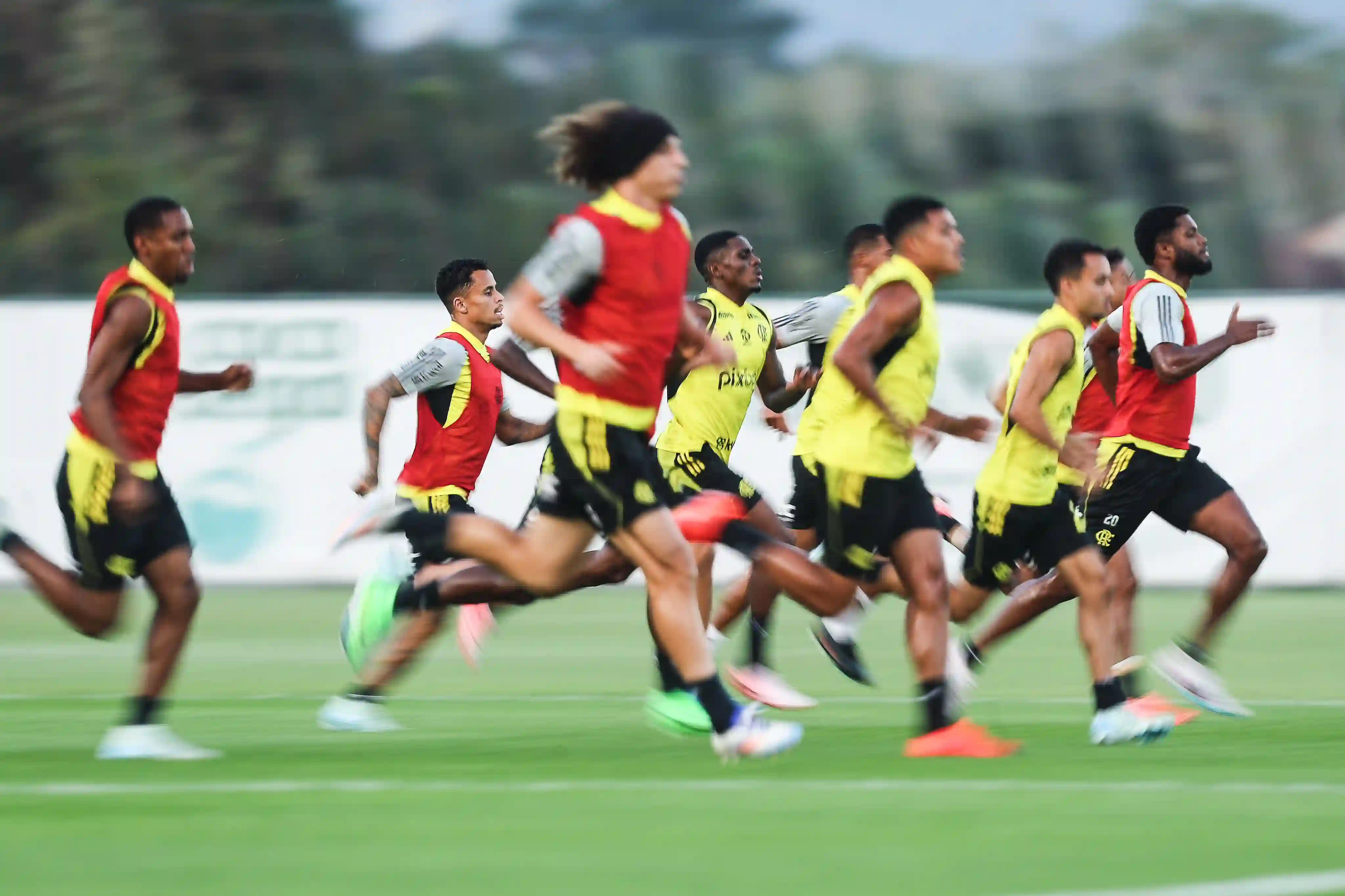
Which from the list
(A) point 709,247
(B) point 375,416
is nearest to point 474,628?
(B) point 375,416

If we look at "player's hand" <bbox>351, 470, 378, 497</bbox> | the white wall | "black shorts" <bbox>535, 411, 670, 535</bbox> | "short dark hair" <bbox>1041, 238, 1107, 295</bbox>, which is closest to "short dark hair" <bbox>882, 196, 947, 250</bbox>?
"short dark hair" <bbox>1041, 238, 1107, 295</bbox>

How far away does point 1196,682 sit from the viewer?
9.60m

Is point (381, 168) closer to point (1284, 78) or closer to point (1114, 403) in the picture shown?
point (1284, 78)

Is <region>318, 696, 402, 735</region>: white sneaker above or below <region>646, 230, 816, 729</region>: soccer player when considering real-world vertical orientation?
below

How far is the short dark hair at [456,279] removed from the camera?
396 inches

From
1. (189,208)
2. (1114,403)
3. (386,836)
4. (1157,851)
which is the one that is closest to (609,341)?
(386,836)

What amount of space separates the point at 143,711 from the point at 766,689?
316 centimetres

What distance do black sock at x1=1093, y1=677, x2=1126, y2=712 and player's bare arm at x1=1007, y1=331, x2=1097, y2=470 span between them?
0.91 m

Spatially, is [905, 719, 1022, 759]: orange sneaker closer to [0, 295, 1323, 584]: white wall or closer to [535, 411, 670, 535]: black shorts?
[535, 411, 670, 535]: black shorts

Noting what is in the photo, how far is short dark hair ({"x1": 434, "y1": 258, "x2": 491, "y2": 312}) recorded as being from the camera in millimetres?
10070

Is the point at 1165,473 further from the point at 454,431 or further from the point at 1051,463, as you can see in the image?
the point at 454,431

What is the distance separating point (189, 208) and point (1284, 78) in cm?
1187

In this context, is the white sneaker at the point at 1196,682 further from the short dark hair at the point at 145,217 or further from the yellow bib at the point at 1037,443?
the short dark hair at the point at 145,217

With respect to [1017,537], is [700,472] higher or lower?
higher
